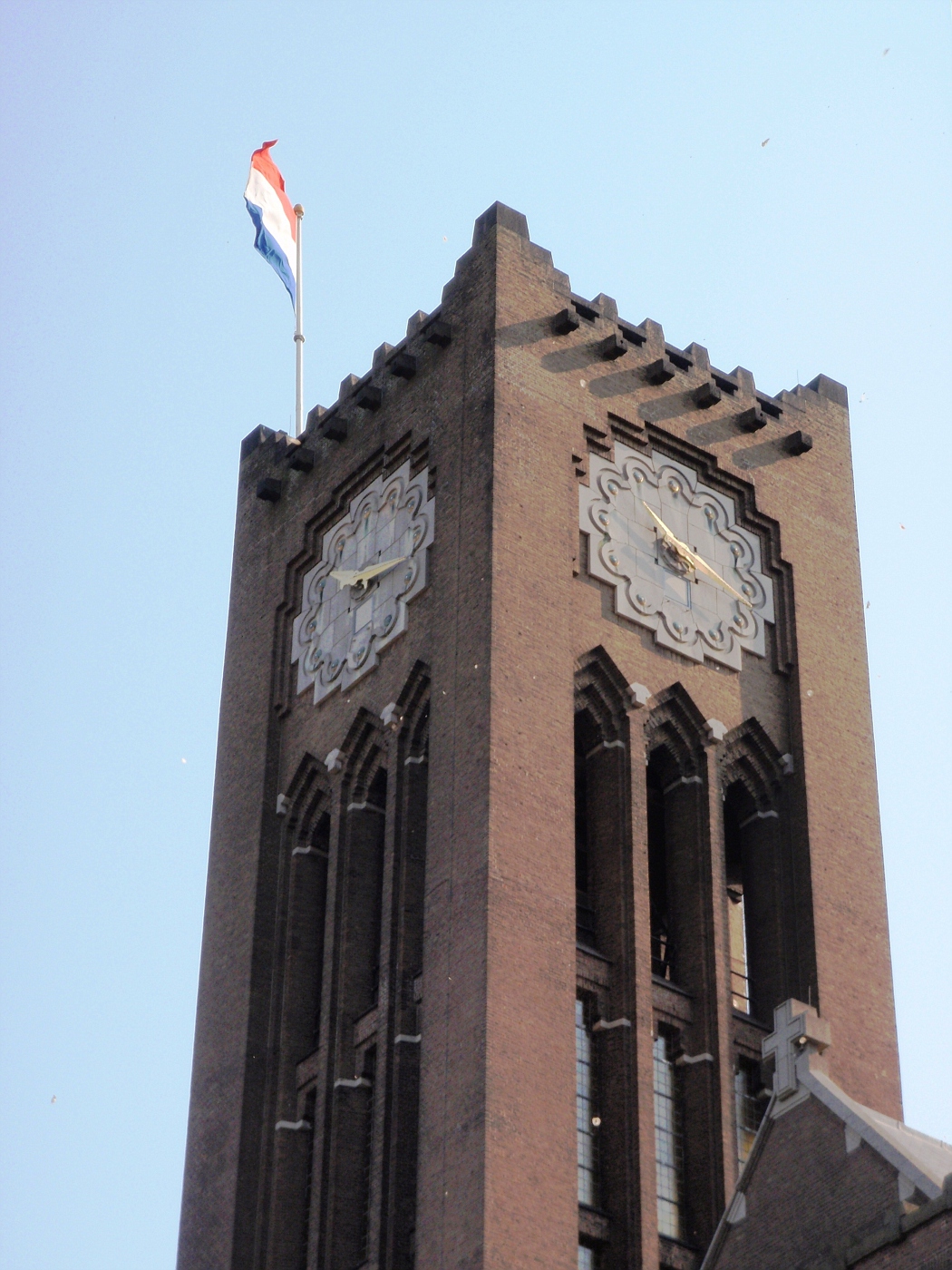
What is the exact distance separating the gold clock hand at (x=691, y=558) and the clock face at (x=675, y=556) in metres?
0.02

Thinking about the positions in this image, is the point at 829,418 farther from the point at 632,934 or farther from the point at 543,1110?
the point at 543,1110

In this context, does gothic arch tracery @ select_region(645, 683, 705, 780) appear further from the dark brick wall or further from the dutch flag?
the dutch flag

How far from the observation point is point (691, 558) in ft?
152

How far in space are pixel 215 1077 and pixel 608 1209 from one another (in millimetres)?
7752

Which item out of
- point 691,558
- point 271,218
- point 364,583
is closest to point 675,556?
point 691,558

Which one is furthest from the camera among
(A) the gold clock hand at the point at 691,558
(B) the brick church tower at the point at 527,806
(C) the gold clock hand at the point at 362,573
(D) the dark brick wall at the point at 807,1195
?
(A) the gold clock hand at the point at 691,558

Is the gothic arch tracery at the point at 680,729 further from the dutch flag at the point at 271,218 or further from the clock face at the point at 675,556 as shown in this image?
the dutch flag at the point at 271,218

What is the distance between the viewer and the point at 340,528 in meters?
48.5

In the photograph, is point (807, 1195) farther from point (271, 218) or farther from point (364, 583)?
point (271, 218)

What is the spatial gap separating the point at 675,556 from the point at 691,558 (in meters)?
0.27

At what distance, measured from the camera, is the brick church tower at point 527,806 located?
129ft

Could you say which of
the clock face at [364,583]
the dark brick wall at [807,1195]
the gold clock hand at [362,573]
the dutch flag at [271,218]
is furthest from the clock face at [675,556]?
the dark brick wall at [807,1195]

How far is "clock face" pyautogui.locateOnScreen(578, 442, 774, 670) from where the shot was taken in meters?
45.1

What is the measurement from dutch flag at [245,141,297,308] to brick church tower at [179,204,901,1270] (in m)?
7.12
